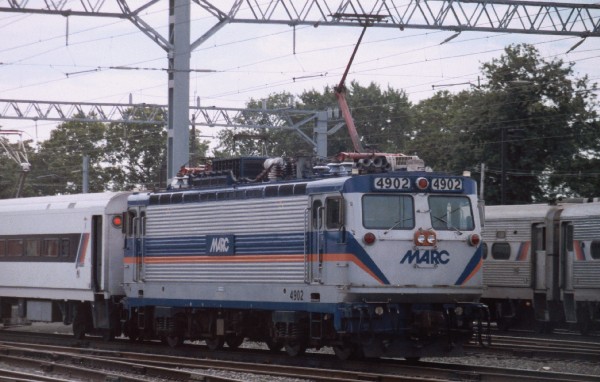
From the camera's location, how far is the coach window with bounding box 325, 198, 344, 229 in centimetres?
2269

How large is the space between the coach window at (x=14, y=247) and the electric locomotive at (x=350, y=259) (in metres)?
10.3

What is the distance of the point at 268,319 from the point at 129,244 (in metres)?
5.89

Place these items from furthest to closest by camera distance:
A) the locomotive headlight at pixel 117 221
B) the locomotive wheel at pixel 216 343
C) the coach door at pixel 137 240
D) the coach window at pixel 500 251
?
1. the coach window at pixel 500 251
2. the locomotive headlight at pixel 117 221
3. the coach door at pixel 137 240
4. the locomotive wheel at pixel 216 343

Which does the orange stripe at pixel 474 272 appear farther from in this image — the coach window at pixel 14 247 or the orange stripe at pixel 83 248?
the coach window at pixel 14 247

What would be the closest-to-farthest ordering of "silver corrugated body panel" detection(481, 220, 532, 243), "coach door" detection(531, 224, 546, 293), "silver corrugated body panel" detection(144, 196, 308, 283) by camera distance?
"silver corrugated body panel" detection(144, 196, 308, 283), "coach door" detection(531, 224, 546, 293), "silver corrugated body panel" detection(481, 220, 532, 243)

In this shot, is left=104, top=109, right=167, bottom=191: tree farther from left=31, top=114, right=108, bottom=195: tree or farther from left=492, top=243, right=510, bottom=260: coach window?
left=492, top=243, right=510, bottom=260: coach window

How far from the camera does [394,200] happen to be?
22953 mm

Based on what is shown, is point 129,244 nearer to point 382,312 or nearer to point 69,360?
point 69,360

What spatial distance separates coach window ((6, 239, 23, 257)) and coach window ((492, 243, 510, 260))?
541 inches

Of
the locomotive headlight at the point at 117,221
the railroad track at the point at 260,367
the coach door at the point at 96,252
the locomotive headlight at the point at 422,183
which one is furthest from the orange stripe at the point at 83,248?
the locomotive headlight at the point at 422,183

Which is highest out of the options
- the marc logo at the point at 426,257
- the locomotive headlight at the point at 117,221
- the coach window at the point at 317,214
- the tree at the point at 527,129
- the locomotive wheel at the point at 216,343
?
the tree at the point at 527,129

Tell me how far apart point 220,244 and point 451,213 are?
18.5ft

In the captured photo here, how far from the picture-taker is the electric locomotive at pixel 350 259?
22.5 m

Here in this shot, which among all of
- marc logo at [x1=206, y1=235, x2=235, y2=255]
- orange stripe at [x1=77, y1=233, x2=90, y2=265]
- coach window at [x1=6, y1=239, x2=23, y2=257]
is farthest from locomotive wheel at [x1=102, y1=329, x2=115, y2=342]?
marc logo at [x1=206, y1=235, x2=235, y2=255]
